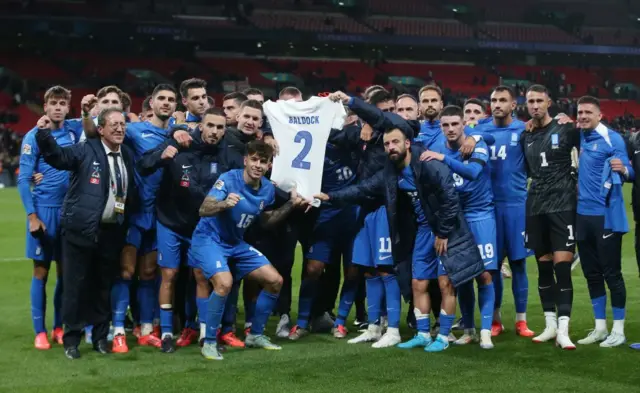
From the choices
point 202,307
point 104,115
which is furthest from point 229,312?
point 104,115

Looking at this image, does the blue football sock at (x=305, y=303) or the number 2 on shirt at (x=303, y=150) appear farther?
the blue football sock at (x=305, y=303)

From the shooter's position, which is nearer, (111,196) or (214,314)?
(214,314)

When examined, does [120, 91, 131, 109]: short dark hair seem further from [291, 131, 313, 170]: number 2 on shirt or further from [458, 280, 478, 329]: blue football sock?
[458, 280, 478, 329]: blue football sock

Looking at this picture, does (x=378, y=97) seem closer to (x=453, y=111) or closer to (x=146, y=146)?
(x=453, y=111)

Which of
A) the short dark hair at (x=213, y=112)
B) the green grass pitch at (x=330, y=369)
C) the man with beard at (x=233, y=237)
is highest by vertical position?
the short dark hair at (x=213, y=112)

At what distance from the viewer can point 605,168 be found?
7402 millimetres

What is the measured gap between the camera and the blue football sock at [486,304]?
7355 mm

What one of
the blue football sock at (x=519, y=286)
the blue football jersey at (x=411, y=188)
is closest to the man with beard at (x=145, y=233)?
the blue football jersey at (x=411, y=188)

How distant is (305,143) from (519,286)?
7.55ft

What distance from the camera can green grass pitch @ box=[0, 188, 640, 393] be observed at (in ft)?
19.9

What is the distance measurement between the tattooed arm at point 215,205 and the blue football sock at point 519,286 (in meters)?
2.68

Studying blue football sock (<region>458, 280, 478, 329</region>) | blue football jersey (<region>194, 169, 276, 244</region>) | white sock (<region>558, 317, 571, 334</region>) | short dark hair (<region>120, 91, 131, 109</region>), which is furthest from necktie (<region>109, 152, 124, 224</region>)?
white sock (<region>558, 317, 571, 334</region>)

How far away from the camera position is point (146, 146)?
25.4 ft

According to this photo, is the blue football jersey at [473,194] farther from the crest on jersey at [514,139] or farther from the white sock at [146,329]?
the white sock at [146,329]
